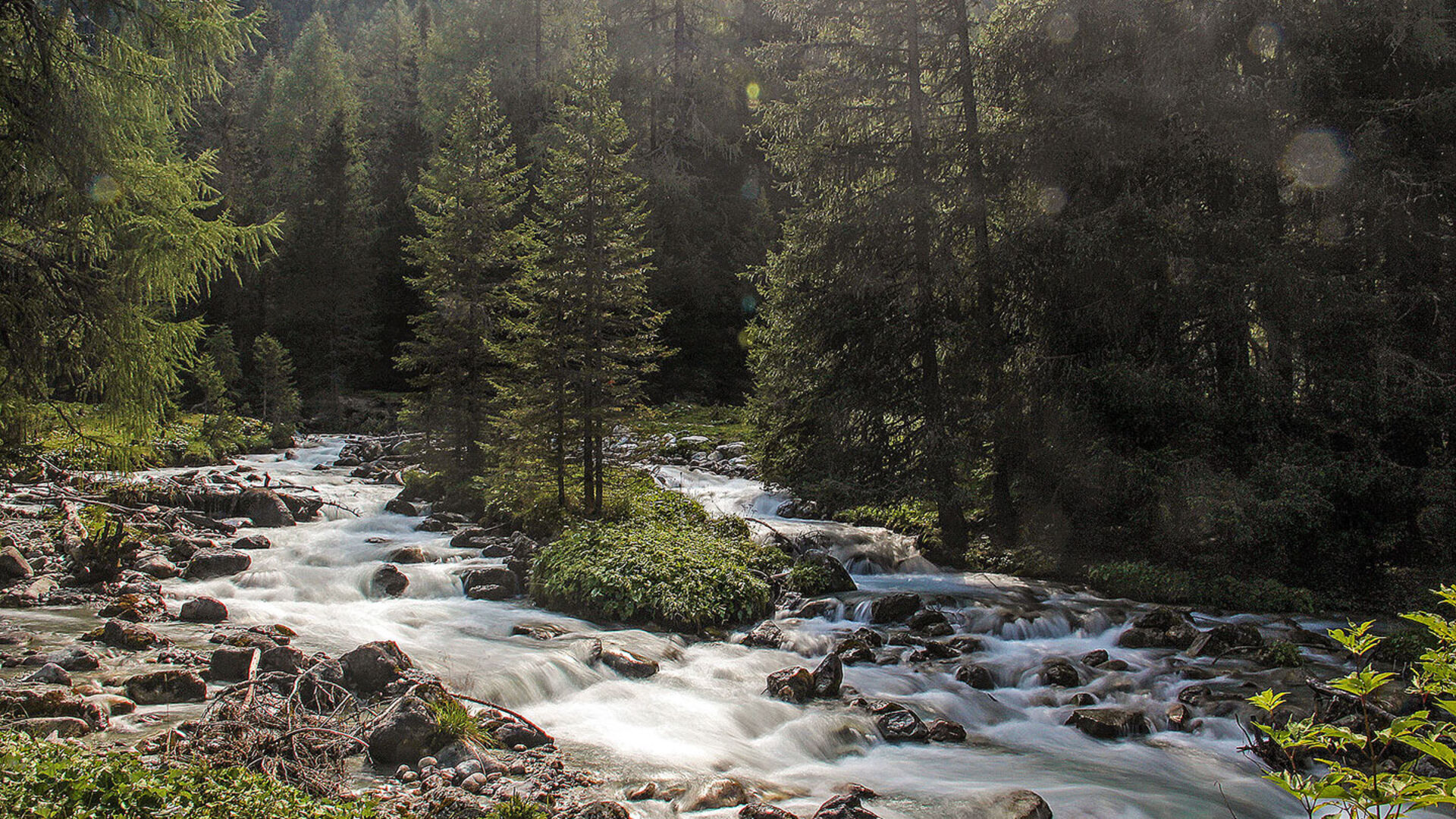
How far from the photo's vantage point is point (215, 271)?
9453mm

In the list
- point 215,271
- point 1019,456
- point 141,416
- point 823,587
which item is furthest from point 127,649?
point 1019,456

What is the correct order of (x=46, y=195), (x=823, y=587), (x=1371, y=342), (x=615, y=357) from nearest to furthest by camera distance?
(x=46, y=195) < (x=1371, y=342) < (x=823, y=587) < (x=615, y=357)

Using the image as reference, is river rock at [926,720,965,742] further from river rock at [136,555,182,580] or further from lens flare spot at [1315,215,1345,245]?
river rock at [136,555,182,580]

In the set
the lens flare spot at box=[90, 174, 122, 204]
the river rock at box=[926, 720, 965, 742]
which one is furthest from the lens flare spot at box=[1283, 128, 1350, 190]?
the lens flare spot at box=[90, 174, 122, 204]

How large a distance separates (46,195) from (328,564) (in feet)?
25.2

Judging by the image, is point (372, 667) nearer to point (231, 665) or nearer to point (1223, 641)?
point (231, 665)

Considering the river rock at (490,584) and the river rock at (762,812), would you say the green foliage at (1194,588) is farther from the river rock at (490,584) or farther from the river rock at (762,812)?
the river rock at (490,584)

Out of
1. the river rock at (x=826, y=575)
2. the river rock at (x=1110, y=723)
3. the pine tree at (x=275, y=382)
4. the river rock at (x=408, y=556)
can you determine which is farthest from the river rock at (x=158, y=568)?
the pine tree at (x=275, y=382)

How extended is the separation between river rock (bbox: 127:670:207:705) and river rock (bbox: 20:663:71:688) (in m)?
0.47

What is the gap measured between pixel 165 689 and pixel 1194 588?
503 inches

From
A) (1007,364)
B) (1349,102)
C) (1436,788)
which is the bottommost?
(1436,788)

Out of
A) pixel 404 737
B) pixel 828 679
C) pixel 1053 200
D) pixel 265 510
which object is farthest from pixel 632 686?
pixel 265 510

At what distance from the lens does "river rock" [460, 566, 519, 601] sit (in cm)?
1282

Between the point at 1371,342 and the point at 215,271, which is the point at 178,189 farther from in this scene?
the point at 1371,342
